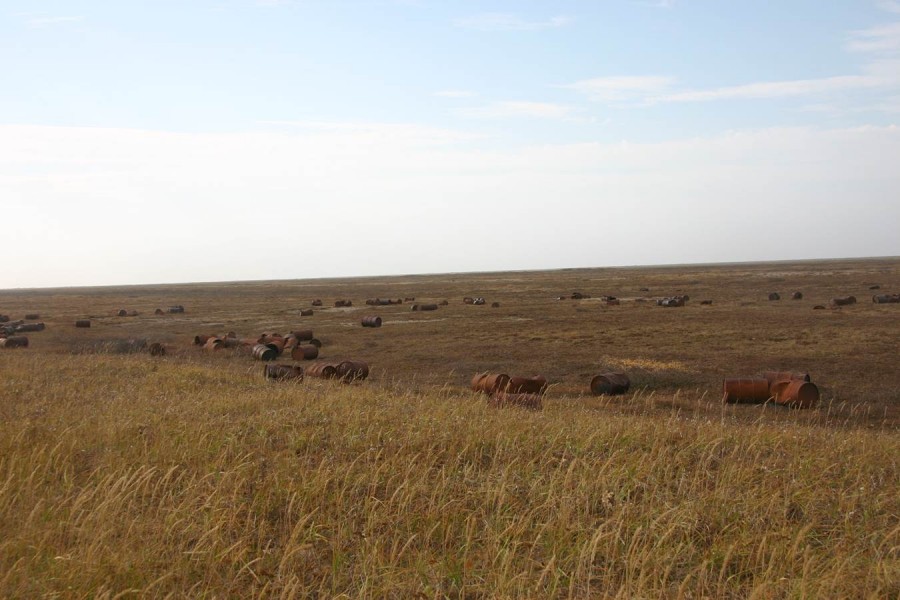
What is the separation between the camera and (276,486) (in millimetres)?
4559

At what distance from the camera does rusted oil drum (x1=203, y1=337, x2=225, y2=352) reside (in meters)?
20.1

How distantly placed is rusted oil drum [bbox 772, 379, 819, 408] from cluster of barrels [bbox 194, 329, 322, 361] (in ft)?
41.3

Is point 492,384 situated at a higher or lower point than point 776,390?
higher

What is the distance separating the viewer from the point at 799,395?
35.8ft

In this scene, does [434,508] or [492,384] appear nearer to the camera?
[434,508]

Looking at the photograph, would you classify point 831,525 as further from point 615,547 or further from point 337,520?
point 337,520

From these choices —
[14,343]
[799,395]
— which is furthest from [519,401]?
[14,343]

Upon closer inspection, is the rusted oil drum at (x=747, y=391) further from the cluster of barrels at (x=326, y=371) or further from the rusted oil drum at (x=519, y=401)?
the cluster of barrels at (x=326, y=371)

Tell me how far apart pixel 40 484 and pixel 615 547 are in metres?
4.07

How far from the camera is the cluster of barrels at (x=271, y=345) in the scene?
61.7 feet

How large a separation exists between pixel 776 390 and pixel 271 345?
44.9 ft

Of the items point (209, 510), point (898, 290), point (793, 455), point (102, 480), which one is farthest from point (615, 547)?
point (898, 290)

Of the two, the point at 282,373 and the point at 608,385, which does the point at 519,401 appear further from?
the point at 282,373

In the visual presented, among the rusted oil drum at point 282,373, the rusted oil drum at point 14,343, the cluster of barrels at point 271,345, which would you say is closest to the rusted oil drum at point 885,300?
the cluster of barrels at point 271,345
